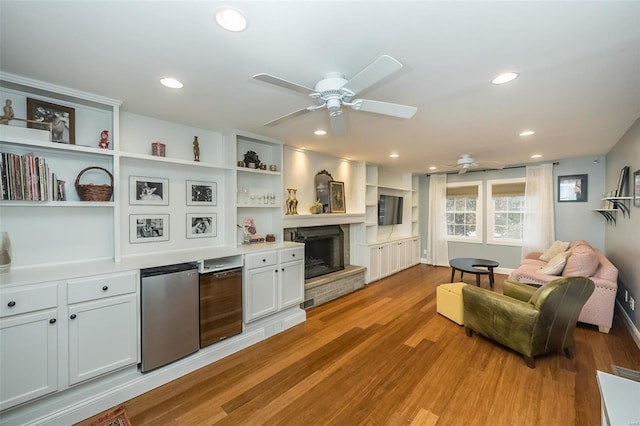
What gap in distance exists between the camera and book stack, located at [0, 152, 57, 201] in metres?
1.91

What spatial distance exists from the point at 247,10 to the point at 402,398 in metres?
2.73

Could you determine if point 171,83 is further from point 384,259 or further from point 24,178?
point 384,259

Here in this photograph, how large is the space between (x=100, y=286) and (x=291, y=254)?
76.3 inches

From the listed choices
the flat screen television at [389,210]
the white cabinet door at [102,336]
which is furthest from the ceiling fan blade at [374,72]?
the flat screen television at [389,210]

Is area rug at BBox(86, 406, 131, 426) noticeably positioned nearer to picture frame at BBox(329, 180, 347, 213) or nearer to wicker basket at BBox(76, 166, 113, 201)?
wicker basket at BBox(76, 166, 113, 201)

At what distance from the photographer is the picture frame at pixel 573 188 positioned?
517 cm

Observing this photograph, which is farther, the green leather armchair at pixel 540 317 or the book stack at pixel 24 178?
the green leather armchair at pixel 540 317

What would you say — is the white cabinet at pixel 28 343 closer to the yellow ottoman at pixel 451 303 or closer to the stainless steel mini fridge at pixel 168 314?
the stainless steel mini fridge at pixel 168 314

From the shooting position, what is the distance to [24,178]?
1.99 m

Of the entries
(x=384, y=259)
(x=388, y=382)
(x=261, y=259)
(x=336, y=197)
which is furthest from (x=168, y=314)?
(x=384, y=259)

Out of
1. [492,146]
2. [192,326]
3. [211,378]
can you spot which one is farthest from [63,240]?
[492,146]

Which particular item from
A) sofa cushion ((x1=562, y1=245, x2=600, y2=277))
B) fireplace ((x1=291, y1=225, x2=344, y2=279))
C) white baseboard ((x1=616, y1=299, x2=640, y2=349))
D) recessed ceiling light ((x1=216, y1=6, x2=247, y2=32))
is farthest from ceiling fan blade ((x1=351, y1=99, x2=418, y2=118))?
white baseboard ((x1=616, y1=299, x2=640, y2=349))

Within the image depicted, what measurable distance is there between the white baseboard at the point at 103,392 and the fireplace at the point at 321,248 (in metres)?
1.81

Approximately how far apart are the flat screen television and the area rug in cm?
510
